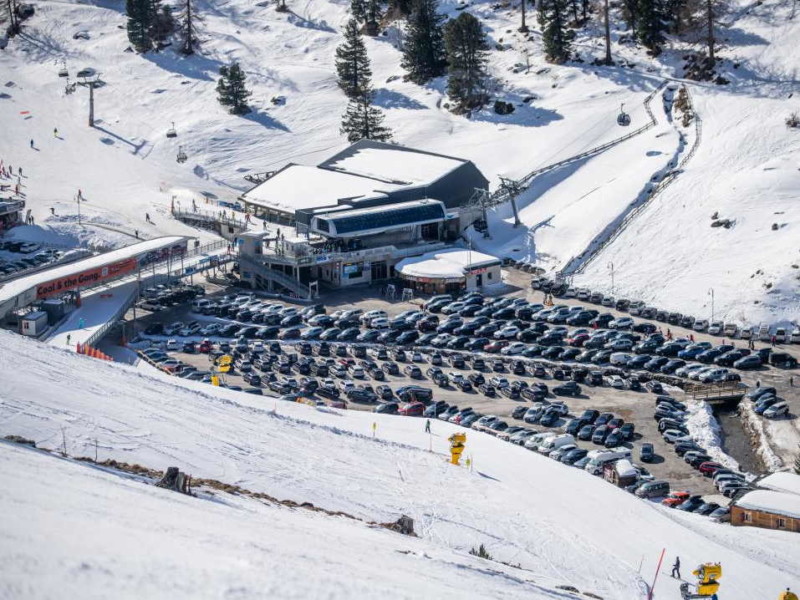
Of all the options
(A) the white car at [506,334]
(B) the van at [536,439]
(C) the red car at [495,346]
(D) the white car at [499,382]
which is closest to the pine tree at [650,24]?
(A) the white car at [506,334]

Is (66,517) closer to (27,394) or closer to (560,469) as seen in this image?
(27,394)

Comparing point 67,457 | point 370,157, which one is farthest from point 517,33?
point 67,457

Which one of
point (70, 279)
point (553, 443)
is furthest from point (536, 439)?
point (70, 279)

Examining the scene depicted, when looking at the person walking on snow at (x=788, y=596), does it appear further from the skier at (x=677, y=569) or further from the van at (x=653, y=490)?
the van at (x=653, y=490)

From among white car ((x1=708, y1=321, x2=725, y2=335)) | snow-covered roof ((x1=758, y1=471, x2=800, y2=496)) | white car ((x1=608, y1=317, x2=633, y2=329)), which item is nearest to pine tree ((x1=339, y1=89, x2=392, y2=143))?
white car ((x1=608, y1=317, x2=633, y2=329))

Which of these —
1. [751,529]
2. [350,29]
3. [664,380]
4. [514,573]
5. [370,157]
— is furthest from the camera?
[350,29]

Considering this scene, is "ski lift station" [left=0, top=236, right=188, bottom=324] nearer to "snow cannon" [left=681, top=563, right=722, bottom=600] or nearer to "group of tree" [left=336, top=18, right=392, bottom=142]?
"group of tree" [left=336, top=18, right=392, bottom=142]
